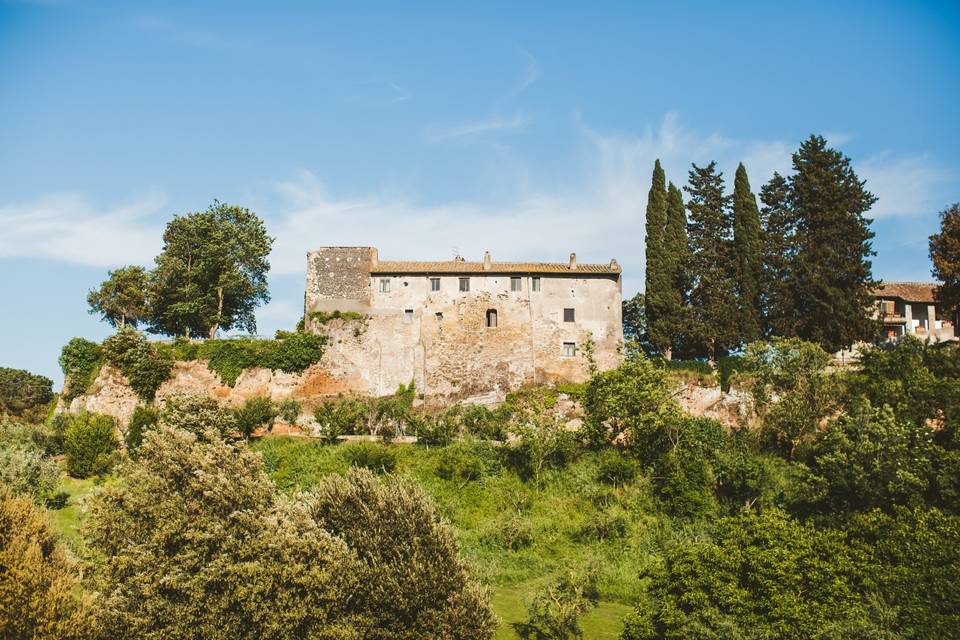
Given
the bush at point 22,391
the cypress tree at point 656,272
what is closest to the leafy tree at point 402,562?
the cypress tree at point 656,272

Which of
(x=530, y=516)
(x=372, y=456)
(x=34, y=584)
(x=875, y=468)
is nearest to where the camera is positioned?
(x=34, y=584)

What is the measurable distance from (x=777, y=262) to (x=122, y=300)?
34.3 meters

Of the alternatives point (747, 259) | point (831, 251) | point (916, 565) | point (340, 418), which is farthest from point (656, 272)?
point (916, 565)

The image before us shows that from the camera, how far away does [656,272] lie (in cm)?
4775

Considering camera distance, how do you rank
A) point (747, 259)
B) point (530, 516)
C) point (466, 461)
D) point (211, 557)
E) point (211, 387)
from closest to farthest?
1. point (211, 557)
2. point (530, 516)
3. point (466, 461)
4. point (747, 259)
5. point (211, 387)

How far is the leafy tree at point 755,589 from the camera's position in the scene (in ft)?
81.5

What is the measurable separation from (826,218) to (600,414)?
14.7 metres

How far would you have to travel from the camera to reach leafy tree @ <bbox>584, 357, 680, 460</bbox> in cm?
3962

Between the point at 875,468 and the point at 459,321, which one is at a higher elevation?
the point at 459,321

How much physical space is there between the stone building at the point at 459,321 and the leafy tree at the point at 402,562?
76.9 feet

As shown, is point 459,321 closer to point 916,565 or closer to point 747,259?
point 747,259

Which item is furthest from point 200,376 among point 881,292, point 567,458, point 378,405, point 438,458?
point 881,292

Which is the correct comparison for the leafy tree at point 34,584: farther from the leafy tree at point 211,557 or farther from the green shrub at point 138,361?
the green shrub at point 138,361

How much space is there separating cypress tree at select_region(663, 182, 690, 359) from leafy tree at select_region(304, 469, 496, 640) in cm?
2500
